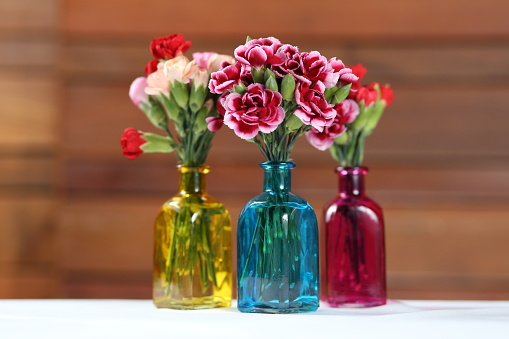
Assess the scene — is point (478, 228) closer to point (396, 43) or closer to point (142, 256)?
point (396, 43)

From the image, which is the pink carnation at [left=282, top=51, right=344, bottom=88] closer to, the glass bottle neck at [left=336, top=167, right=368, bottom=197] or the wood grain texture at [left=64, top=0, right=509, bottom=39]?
the glass bottle neck at [left=336, top=167, right=368, bottom=197]

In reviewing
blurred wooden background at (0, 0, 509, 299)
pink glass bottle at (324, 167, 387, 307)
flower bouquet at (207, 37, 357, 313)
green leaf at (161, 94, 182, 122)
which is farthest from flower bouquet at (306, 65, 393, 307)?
blurred wooden background at (0, 0, 509, 299)

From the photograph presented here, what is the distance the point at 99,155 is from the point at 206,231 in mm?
1021

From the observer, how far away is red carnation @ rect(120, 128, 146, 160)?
964 millimetres

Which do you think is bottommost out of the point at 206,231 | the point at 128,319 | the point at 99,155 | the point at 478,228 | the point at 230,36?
the point at 128,319

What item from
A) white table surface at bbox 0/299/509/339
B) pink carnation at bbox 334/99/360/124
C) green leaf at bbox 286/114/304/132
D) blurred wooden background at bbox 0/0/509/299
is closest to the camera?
white table surface at bbox 0/299/509/339

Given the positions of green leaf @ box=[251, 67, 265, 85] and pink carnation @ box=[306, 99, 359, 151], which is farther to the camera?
pink carnation @ box=[306, 99, 359, 151]

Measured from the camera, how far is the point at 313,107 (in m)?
0.84

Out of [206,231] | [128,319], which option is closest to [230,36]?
[206,231]

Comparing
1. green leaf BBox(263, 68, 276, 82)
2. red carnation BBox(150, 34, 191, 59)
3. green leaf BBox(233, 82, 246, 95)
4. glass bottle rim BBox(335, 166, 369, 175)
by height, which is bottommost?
glass bottle rim BBox(335, 166, 369, 175)

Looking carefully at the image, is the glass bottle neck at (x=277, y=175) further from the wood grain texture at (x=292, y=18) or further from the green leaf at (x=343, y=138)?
the wood grain texture at (x=292, y=18)

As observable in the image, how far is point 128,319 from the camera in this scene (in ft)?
2.83

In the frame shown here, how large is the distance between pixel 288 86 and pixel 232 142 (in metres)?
1.03

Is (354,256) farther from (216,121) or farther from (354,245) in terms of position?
(216,121)
